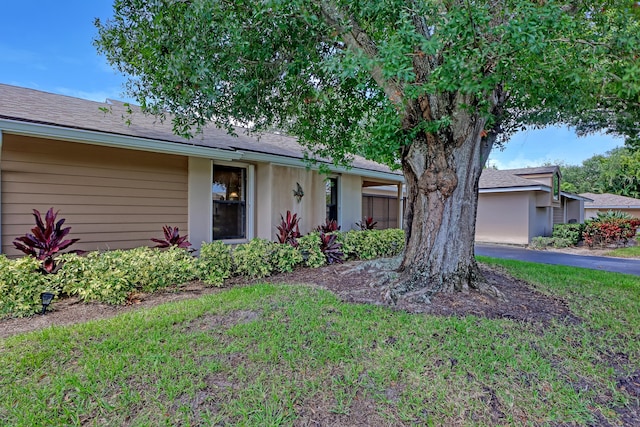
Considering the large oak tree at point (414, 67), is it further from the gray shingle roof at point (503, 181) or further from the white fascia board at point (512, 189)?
the gray shingle roof at point (503, 181)

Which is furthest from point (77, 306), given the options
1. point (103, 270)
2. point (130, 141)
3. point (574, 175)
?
point (574, 175)

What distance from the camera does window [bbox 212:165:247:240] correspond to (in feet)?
24.7

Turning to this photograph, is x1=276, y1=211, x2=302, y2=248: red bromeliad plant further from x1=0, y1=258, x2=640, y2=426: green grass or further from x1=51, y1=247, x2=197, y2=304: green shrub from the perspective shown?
x1=0, y1=258, x2=640, y2=426: green grass

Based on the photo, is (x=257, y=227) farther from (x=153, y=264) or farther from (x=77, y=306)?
(x=77, y=306)

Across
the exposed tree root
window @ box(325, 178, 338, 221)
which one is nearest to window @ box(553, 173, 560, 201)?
window @ box(325, 178, 338, 221)

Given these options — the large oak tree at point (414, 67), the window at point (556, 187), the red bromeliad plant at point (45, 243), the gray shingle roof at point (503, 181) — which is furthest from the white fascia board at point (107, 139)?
the window at point (556, 187)

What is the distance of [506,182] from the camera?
16031 mm

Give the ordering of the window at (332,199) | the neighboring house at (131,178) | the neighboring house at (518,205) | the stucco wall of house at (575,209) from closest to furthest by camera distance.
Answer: the neighboring house at (131,178) → the window at (332,199) → the neighboring house at (518,205) → the stucco wall of house at (575,209)

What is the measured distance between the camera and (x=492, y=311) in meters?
4.37

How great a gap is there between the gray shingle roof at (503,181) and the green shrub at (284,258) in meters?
13.0

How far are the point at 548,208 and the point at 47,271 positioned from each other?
20051mm

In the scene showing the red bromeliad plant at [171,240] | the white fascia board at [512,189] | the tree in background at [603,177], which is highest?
the tree in background at [603,177]

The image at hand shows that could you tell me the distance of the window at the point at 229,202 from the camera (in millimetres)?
7535

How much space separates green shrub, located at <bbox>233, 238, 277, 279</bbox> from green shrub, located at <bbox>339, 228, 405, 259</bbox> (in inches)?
88.1
